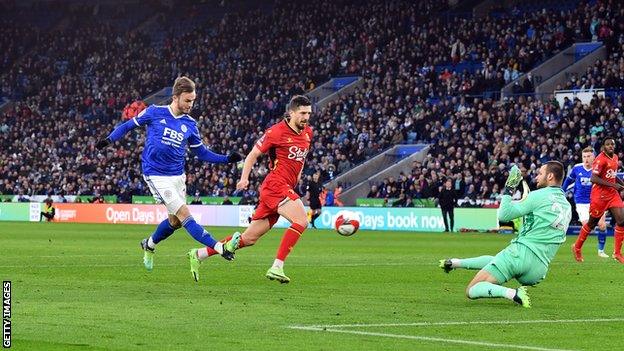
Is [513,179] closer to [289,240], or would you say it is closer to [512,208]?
[512,208]

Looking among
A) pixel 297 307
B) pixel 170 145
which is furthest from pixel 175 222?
pixel 297 307

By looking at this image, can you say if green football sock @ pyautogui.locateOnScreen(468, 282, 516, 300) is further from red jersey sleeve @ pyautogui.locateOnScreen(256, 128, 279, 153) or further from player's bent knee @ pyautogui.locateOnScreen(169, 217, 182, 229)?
player's bent knee @ pyautogui.locateOnScreen(169, 217, 182, 229)

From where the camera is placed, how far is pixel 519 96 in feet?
162

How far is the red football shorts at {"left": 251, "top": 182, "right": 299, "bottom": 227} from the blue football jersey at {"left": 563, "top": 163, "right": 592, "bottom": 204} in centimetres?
985

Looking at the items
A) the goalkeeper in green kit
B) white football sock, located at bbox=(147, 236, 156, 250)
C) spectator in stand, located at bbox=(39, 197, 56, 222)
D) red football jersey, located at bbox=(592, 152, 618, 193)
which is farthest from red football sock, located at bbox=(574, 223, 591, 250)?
spectator in stand, located at bbox=(39, 197, 56, 222)

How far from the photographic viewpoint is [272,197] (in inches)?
656

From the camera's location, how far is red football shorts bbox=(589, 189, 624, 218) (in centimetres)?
2375

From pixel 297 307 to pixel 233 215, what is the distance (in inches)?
1446

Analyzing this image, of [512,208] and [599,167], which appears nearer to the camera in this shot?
[512,208]

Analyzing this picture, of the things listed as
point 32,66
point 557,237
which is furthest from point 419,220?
point 32,66

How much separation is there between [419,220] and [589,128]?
7040 millimetres

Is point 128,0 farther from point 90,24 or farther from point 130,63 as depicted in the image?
point 130,63

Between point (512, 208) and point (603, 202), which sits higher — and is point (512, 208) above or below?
above

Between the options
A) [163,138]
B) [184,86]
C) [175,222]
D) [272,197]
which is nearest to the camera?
[272,197]
